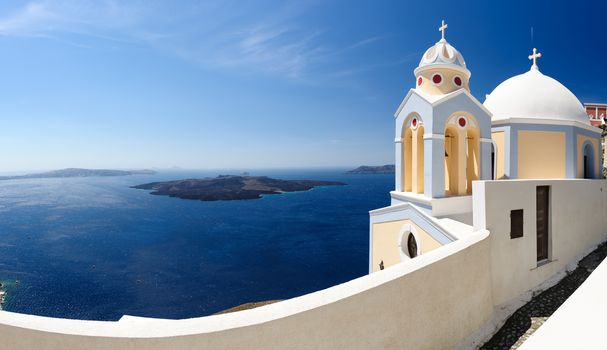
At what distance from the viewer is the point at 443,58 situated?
10062mm

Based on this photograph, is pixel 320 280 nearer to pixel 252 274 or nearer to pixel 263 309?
pixel 252 274

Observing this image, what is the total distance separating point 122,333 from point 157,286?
30790 millimetres

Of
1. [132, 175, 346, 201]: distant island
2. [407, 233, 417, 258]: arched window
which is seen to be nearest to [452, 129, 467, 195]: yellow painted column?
[407, 233, 417, 258]: arched window

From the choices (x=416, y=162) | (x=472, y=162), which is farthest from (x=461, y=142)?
(x=416, y=162)

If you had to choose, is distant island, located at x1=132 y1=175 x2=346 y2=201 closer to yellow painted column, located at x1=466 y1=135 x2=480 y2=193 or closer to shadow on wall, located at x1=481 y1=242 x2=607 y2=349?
yellow painted column, located at x1=466 y1=135 x2=480 y2=193

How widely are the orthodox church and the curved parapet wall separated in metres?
4.33

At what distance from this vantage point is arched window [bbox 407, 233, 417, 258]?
9018 millimetres

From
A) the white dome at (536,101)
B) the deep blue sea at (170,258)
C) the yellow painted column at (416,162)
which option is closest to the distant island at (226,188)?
the deep blue sea at (170,258)

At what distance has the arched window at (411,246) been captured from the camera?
902 cm

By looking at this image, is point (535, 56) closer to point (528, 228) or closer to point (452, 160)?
point (452, 160)

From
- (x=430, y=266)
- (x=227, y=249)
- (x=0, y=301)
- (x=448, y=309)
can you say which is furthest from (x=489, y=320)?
(x=227, y=249)

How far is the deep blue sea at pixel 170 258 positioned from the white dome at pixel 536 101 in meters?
22.6

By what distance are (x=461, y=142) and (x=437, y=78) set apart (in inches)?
86.4

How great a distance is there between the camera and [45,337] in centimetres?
267
